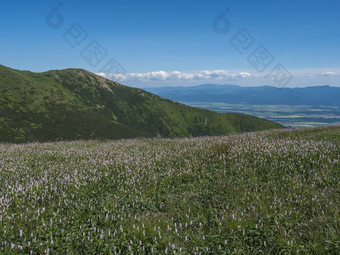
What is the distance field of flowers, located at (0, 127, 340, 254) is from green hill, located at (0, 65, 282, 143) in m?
83.8

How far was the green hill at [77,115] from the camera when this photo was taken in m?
91.7

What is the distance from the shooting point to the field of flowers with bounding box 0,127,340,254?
4754 millimetres

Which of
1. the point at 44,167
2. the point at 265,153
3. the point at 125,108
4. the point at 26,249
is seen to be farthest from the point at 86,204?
the point at 125,108

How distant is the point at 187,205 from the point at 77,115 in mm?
113511

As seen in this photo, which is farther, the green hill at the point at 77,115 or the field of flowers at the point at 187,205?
the green hill at the point at 77,115

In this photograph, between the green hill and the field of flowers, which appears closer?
the field of flowers

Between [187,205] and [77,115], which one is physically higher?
[77,115]

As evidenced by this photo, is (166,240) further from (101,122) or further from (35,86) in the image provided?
(35,86)

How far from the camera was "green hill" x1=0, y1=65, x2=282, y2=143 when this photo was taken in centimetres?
9169

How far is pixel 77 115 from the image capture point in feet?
365

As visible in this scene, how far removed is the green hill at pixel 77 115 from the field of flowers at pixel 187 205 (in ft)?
275

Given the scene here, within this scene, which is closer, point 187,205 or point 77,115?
point 187,205

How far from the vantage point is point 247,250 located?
467 centimetres

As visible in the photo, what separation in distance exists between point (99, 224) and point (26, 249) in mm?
1539
